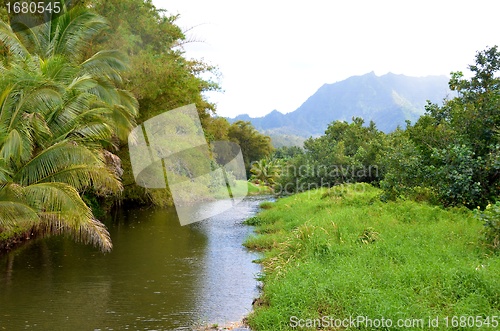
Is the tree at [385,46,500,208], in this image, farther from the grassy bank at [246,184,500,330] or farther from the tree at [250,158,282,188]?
the tree at [250,158,282,188]

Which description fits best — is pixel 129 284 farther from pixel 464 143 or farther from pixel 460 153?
pixel 464 143

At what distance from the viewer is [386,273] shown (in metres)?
7.12

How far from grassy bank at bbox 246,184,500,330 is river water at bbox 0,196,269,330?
101 centimetres

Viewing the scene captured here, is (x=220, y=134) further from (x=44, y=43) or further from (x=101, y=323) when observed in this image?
A: (x=101, y=323)

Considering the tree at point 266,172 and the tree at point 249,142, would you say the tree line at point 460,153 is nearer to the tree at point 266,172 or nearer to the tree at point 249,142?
the tree at point 266,172

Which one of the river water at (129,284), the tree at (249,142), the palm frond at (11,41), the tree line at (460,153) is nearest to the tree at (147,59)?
the palm frond at (11,41)

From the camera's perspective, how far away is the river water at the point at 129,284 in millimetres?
7434

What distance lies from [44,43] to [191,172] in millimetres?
13615

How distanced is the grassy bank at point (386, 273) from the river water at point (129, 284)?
101 cm

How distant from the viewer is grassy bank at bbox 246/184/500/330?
5977 millimetres

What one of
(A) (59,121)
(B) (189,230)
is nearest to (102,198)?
(B) (189,230)

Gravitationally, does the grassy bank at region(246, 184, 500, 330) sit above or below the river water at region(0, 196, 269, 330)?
above

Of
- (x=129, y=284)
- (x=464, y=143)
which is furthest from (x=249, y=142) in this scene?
(x=129, y=284)

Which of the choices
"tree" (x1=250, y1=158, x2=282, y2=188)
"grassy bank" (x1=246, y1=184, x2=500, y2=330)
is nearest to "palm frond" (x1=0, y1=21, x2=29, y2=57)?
"grassy bank" (x1=246, y1=184, x2=500, y2=330)
